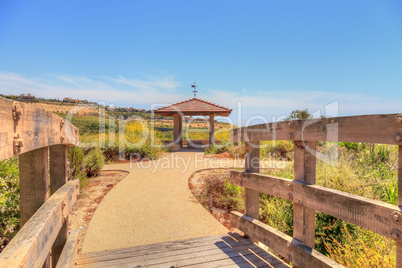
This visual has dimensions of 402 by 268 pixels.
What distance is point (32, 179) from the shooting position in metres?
1.87

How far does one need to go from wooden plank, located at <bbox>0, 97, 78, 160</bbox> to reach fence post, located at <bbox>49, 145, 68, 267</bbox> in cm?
83

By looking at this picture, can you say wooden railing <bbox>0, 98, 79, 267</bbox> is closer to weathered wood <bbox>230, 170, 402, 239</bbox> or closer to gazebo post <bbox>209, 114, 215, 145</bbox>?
weathered wood <bbox>230, 170, 402, 239</bbox>

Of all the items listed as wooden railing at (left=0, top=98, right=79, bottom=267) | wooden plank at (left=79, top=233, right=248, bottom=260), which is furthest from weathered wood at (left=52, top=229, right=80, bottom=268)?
wooden plank at (left=79, top=233, right=248, bottom=260)

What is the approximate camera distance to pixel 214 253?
2.68 meters

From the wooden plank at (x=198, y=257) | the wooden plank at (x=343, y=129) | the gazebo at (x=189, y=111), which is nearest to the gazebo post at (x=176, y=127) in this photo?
the gazebo at (x=189, y=111)

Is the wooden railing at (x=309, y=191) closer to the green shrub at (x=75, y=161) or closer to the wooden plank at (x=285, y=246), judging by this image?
the wooden plank at (x=285, y=246)

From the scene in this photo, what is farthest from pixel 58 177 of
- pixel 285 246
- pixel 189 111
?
pixel 189 111

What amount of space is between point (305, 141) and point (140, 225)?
3.09 m

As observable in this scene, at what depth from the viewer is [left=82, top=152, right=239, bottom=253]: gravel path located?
3.53 metres

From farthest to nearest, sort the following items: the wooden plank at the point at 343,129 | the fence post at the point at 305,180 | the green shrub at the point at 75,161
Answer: the green shrub at the point at 75,161, the fence post at the point at 305,180, the wooden plank at the point at 343,129

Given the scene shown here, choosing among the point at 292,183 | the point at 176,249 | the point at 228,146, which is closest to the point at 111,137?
the point at 228,146

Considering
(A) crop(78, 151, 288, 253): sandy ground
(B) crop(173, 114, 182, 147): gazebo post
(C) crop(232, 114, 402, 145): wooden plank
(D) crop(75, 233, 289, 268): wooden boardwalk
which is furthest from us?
(B) crop(173, 114, 182, 147): gazebo post

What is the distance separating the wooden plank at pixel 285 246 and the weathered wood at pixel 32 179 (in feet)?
7.07

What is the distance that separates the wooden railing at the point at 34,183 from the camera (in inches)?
41.9
